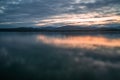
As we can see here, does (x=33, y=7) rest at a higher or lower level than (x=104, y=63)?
higher

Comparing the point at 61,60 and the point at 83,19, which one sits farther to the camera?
the point at 83,19

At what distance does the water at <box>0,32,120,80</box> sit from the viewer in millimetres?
4438

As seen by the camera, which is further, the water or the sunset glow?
the sunset glow

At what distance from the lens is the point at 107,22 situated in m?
9.54

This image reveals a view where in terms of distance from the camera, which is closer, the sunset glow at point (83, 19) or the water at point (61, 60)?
the water at point (61, 60)

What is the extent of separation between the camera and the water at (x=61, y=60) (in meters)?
4.44

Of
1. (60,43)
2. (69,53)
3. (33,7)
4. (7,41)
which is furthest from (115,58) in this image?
(33,7)

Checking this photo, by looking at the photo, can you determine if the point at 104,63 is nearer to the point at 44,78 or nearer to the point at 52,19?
the point at 44,78

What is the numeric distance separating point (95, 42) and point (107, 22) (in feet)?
9.04

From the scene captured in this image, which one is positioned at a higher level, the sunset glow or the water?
the sunset glow

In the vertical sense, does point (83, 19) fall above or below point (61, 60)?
above

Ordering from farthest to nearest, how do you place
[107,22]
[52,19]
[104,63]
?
[52,19], [107,22], [104,63]

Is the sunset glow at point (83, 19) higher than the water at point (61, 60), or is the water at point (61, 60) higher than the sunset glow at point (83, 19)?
the sunset glow at point (83, 19)

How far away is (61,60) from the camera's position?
212 inches
